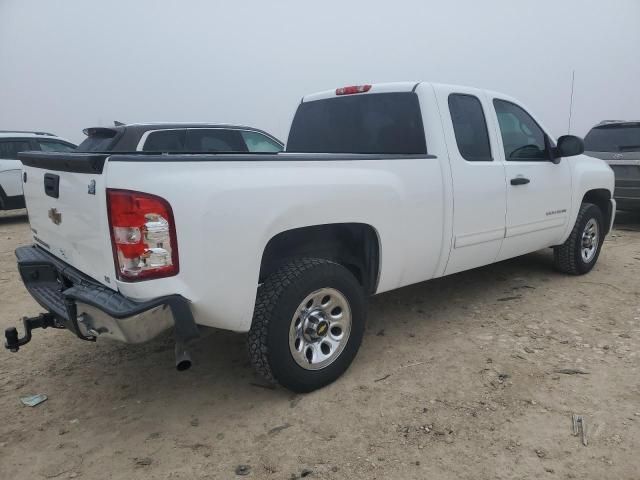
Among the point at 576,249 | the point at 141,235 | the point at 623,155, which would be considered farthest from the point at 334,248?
the point at 623,155

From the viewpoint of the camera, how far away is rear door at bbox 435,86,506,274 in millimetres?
3509

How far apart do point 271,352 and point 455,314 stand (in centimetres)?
209

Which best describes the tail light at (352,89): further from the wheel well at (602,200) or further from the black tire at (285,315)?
the wheel well at (602,200)

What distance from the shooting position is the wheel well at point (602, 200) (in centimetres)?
524

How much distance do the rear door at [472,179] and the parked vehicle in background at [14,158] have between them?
28.8ft

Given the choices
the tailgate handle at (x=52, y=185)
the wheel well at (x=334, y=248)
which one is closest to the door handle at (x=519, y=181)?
the wheel well at (x=334, y=248)

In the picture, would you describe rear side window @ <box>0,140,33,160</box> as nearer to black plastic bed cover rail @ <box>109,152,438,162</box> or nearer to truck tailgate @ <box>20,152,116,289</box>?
truck tailgate @ <box>20,152,116,289</box>

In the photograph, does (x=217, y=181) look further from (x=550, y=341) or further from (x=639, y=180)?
(x=639, y=180)

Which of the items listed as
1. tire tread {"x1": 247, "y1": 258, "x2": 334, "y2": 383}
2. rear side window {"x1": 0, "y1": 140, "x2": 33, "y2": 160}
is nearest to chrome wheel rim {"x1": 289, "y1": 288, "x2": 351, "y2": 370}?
tire tread {"x1": 247, "y1": 258, "x2": 334, "y2": 383}

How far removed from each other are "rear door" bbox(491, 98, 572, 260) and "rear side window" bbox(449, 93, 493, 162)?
181 millimetres

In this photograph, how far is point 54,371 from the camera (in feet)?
10.8

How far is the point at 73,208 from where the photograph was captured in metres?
2.53

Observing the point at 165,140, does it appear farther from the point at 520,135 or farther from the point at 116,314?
the point at 116,314

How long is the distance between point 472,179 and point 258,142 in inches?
191
